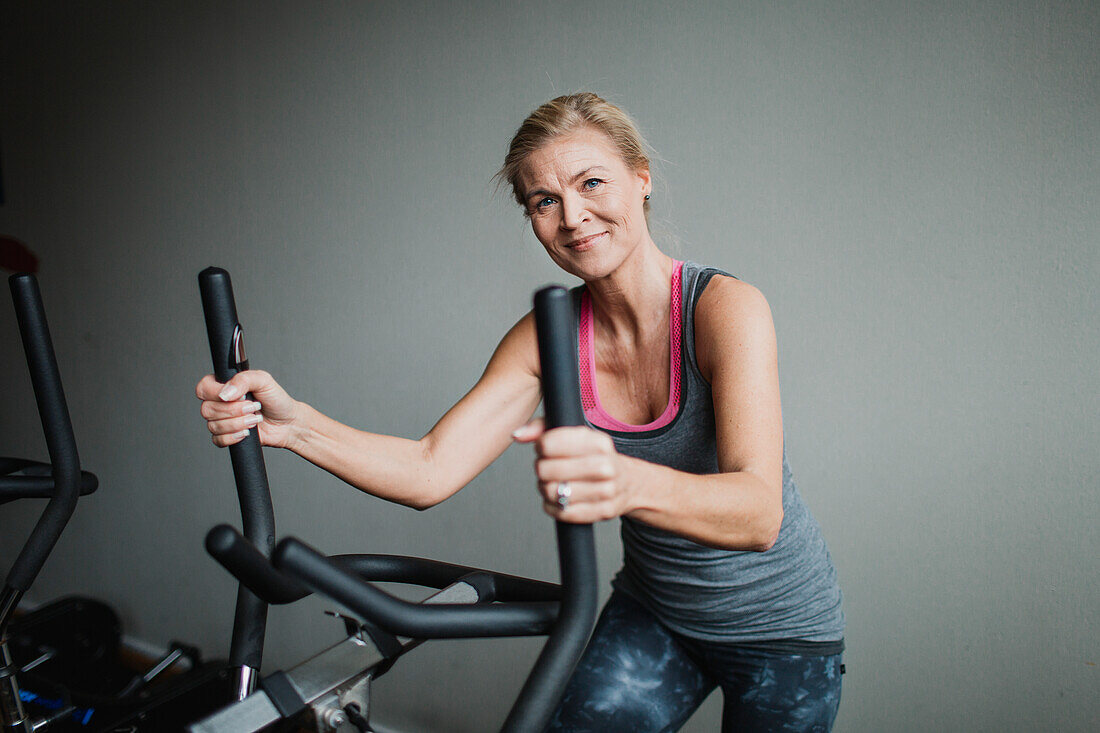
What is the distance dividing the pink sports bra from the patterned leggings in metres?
0.33

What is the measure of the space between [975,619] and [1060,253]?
0.73 m

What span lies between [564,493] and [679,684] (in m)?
0.75

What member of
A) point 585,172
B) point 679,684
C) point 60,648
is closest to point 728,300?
point 585,172

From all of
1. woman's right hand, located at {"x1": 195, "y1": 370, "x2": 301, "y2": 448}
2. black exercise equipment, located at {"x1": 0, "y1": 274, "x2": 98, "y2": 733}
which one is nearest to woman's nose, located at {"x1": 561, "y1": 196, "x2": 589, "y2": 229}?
woman's right hand, located at {"x1": 195, "y1": 370, "x2": 301, "y2": 448}

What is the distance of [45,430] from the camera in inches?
46.6

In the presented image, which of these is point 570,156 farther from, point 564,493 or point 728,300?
point 564,493

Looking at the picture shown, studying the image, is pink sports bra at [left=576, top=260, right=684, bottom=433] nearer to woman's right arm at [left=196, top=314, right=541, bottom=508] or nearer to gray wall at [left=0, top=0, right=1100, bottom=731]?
woman's right arm at [left=196, top=314, right=541, bottom=508]

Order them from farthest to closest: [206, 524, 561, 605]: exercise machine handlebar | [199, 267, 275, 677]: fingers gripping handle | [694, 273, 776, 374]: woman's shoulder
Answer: [694, 273, 776, 374]: woman's shoulder < [199, 267, 275, 677]: fingers gripping handle < [206, 524, 561, 605]: exercise machine handlebar

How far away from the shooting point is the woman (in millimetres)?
1105

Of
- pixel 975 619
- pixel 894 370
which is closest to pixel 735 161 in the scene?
pixel 894 370

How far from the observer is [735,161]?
1593 millimetres

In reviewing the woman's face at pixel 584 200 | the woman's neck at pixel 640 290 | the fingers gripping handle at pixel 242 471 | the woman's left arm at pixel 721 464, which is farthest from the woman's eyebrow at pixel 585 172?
the fingers gripping handle at pixel 242 471

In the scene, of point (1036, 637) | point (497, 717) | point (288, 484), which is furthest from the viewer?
point (288, 484)

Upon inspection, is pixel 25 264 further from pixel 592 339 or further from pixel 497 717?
pixel 592 339
